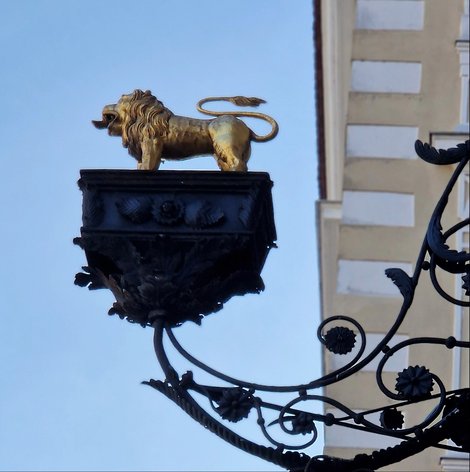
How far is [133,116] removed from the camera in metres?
3.81

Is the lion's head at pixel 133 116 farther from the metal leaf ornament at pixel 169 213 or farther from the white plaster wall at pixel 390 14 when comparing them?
the white plaster wall at pixel 390 14

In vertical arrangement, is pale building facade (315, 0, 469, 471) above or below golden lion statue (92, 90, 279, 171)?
above

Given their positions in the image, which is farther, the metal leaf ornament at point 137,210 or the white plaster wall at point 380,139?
the white plaster wall at point 380,139

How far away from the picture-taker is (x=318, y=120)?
14117mm

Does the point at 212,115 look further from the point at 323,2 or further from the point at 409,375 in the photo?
the point at 323,2

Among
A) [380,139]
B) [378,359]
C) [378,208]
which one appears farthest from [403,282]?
[380,139]

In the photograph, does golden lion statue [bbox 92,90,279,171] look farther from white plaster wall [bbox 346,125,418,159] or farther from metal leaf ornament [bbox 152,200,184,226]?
white plaster wall [bbox 346,125,418,159]

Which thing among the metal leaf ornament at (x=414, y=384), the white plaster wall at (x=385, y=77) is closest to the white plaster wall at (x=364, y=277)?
the white plaster wall at (x=385, y=77)

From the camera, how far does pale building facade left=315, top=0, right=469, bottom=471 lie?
993 centimetres

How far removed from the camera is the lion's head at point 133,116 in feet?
12.4

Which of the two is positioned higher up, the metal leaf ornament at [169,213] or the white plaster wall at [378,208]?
the white plaster wall at [378,208]

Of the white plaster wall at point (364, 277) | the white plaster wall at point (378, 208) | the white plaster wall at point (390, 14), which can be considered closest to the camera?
the white plaster wall at point (364, 277)

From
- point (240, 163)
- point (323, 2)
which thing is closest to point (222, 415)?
point (240, 163)

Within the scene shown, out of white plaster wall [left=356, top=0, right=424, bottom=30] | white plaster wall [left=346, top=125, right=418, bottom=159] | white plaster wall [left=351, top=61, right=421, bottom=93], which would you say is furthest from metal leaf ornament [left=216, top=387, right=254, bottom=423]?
white plaster wall [left=356, top=0, right=424, bottom=30]
